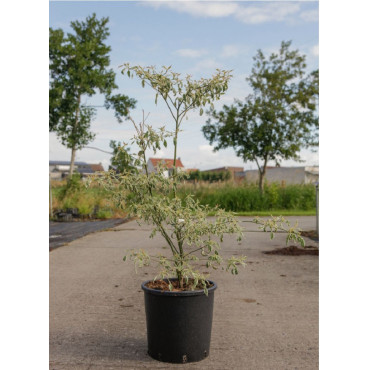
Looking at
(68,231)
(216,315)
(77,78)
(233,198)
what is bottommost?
(216,315)

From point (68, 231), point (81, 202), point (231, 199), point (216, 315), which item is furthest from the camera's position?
point (231, 199)

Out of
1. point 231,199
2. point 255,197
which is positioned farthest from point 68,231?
point 255,197

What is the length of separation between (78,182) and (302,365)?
15.2 metres

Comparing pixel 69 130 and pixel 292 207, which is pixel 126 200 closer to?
pixel 292 207

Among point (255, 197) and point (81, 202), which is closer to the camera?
point (81, 202)

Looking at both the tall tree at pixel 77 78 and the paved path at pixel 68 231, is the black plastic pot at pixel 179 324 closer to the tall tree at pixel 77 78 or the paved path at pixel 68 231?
the paved path at pixel 68 231

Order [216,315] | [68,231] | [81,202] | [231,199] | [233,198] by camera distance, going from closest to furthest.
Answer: [216,315]
[68,231]
[81,202]
[231,199]
[233,198]

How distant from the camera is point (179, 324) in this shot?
10.9ft

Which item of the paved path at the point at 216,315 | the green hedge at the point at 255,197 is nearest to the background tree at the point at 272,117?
the green hedge at the point at 255,197

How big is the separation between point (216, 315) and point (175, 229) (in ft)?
4.45

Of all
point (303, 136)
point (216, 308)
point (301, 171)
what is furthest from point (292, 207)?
point (301, 171)

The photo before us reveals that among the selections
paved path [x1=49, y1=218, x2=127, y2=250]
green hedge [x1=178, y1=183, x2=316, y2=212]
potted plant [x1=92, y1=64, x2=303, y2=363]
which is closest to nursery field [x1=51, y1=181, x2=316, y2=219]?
green hedge [x1=178, y1=183, x2=316, y2=212]

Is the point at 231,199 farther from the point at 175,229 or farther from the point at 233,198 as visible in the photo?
the point at 175,229

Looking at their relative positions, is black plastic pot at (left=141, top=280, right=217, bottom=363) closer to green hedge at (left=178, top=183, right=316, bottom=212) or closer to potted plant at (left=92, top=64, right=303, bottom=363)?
potted plant at (left=92, top=64, right=303, bottom=363)
